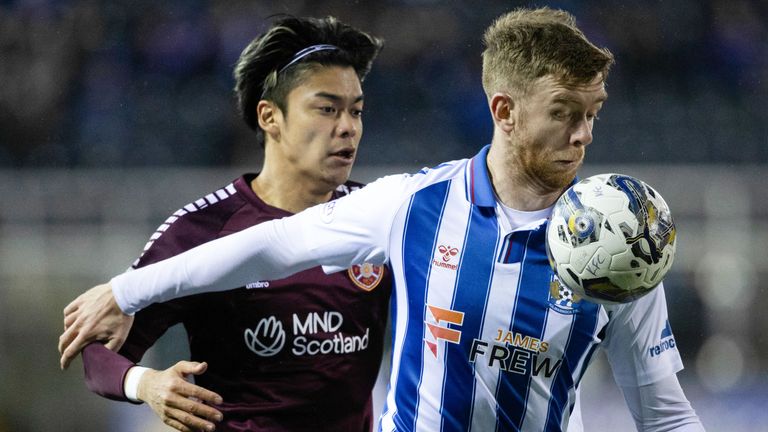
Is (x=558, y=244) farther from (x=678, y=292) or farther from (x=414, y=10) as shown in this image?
(x=414, y=10)

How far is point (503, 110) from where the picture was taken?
11.3 feet

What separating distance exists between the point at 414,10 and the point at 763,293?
5.18 m

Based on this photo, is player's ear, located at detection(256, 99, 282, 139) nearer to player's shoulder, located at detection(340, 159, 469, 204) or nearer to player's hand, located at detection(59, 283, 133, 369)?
player's hand, located at detection(59, 283, 133, 369)

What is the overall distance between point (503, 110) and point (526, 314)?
0.66 metres

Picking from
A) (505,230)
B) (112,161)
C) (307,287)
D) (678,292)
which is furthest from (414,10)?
(505,230)

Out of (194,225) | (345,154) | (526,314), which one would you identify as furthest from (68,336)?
(526,314)

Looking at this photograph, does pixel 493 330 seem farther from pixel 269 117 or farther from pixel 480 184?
pixel 269 117

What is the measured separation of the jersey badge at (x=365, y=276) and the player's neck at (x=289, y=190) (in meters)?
0.43

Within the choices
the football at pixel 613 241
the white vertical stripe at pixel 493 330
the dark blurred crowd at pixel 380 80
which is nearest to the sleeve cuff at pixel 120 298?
the white vertical stripe at pixel 493 330

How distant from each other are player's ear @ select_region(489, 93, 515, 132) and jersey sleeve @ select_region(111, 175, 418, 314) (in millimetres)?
355

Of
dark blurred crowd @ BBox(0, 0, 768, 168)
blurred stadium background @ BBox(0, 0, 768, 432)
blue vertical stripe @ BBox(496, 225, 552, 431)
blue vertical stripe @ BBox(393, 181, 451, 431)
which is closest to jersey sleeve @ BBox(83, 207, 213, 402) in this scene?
blue vertical stripe @ BBox(393, 181, 451, 431)

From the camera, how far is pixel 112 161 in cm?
1034

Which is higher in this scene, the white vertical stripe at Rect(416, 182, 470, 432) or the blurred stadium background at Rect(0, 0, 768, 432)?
the blurred stadium background at Rect(0, 0, 768, 432)

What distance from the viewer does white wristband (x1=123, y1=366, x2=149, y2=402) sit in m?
3.93
